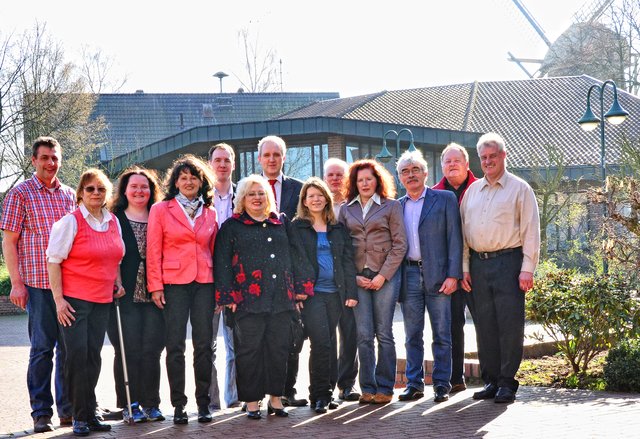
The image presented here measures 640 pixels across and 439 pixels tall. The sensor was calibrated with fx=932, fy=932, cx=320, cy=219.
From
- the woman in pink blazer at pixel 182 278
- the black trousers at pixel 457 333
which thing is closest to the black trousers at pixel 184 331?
the woman in pink blazer at pixel 182 278

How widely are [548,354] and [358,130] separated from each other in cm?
2345

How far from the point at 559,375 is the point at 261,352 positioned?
11.1 feet

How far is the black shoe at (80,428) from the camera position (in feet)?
21.4

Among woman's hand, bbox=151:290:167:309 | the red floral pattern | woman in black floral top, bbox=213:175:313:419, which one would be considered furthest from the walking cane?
the red floral pattern

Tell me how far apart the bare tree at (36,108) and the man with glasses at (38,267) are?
25.8 metres

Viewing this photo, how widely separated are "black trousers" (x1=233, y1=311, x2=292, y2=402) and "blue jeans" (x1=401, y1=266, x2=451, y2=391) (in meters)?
1.14

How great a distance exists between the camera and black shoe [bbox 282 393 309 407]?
7711 millimetres

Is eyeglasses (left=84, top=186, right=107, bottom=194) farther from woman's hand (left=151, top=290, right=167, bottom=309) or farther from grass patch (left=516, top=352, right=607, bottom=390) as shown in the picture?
grass patch (left=516, top=352, right=607, bottom=390)

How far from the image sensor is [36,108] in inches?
1314

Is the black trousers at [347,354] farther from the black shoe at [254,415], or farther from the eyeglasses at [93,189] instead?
the eyeglasses at [93,189]

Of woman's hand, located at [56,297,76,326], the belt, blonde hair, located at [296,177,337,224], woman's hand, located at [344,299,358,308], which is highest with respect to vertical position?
blonde hair, located at [296,177,337,224]

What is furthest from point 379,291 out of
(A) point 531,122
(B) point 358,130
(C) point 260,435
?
(A) point 531,122

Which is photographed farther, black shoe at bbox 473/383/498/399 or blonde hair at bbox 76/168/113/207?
black shoe at bbox 473/383/498/399

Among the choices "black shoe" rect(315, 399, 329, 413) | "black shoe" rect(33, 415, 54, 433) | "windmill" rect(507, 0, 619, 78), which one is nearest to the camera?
"black shoe" rect(33, 415, 54, 433)
